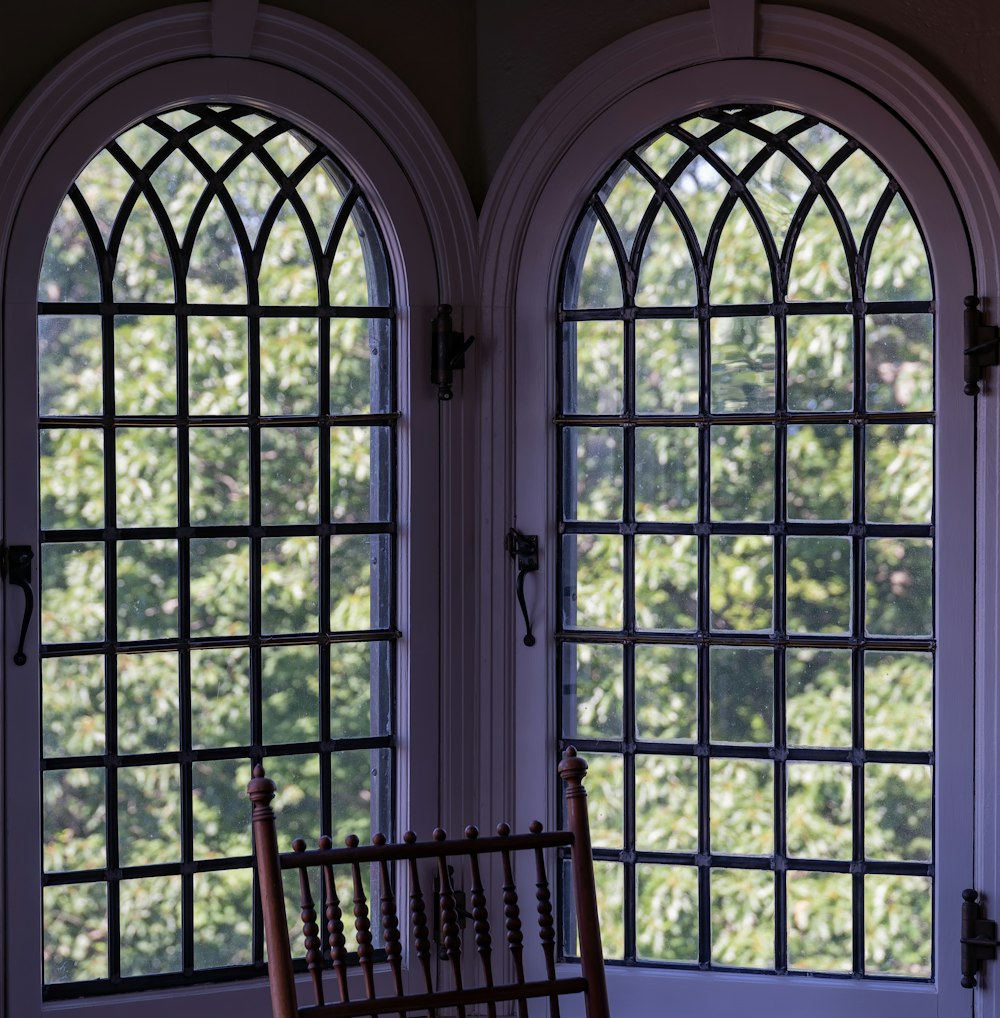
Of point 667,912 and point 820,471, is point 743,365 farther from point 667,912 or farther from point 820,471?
point 667,912

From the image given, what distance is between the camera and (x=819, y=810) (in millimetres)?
2896

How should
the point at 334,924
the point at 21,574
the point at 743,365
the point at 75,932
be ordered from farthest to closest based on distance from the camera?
1. the point at 743,365
2. the point at 75,932
3. the point at 21,574
4. the point at 334,924

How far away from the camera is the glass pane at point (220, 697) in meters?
2.87

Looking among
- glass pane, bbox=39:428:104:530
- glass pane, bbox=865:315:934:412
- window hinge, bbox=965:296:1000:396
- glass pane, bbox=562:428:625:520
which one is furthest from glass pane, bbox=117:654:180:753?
window hinge, bbox=965:296:1000:396

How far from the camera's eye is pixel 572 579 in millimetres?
3006

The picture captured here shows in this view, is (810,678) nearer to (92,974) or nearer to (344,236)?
(344,236)

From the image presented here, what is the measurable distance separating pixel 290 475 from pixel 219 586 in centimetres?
28

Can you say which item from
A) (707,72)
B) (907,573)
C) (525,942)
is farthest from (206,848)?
(707,72)

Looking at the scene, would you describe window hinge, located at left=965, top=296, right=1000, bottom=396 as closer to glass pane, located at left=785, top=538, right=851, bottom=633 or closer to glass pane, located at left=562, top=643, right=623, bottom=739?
glass pane, located at left=785, top=538, right=851, bottom=633


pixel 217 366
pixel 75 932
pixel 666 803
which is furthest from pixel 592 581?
pixel 75 932

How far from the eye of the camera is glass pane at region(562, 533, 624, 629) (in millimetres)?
2984

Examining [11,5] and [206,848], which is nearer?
[11,5]

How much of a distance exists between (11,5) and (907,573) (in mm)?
2169

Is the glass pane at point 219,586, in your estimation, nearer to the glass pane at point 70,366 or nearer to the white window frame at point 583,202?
the glass pane at point 70,366
